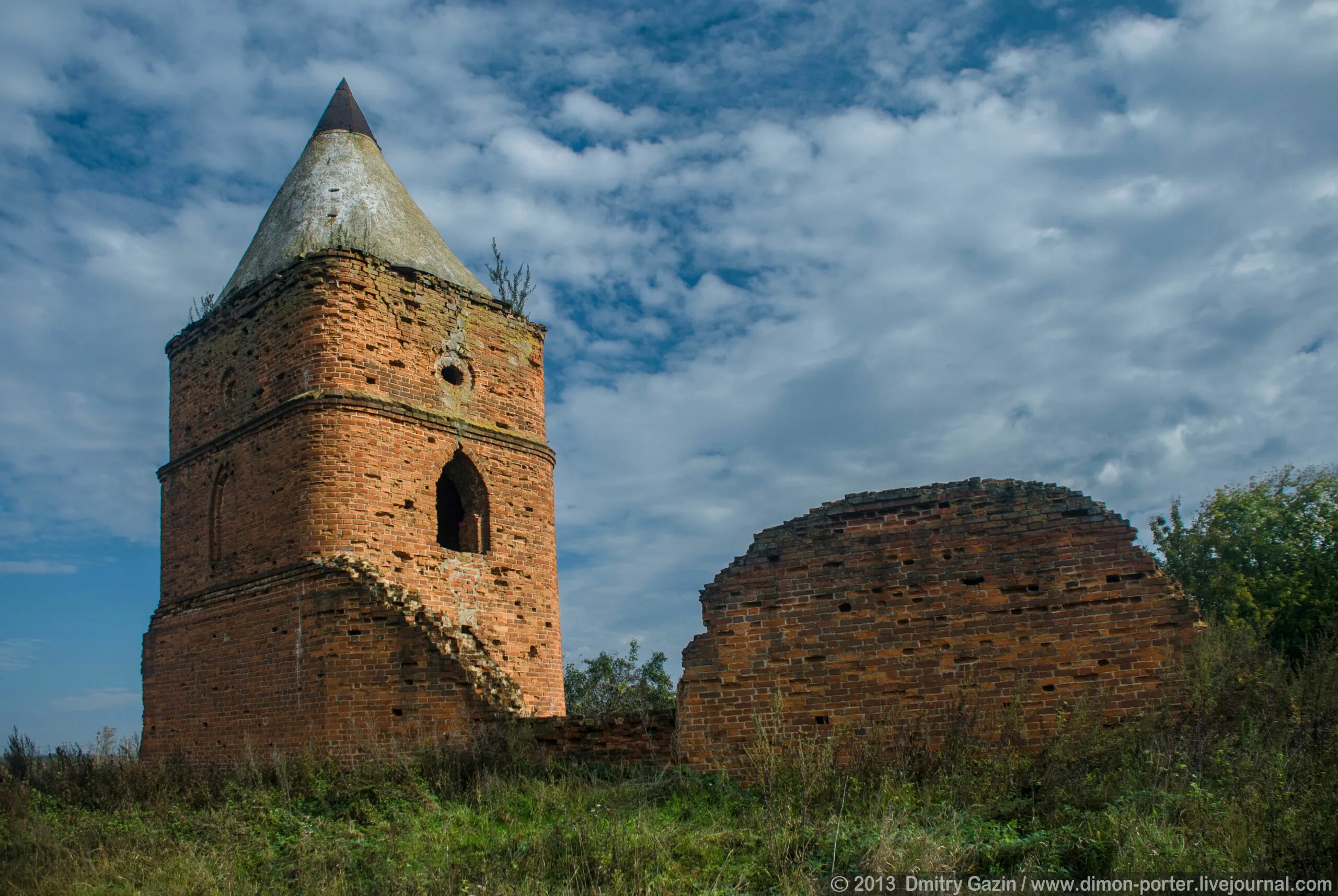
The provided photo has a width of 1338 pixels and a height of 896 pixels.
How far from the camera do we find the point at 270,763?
396 inches

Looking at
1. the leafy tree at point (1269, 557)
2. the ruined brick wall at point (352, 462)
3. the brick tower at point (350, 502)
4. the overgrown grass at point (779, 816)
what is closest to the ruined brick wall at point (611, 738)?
the overgrown grass at point (779, 816)

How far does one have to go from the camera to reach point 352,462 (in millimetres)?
11195

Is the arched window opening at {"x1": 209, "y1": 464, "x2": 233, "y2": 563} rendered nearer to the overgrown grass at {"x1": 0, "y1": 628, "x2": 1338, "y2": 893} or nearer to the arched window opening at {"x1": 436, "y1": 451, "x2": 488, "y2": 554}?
the arched window opening at {"x1": 436, "y1": 451, "x2": 488, "y2": 554}

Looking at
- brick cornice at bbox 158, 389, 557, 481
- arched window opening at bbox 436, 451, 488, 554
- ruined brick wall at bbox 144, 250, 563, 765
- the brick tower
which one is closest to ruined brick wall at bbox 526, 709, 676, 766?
the brick tower

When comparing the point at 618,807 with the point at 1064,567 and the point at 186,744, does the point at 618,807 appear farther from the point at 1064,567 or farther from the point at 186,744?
the point at 186,744

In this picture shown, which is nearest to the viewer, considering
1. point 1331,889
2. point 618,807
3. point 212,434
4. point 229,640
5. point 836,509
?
point 1331,889

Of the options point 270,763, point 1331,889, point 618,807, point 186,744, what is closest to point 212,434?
point 186,744

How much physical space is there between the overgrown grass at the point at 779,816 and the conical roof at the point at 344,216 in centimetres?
709

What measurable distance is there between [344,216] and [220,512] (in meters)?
4.48

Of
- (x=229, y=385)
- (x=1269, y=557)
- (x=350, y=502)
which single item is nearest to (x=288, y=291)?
(x=229, y=385)

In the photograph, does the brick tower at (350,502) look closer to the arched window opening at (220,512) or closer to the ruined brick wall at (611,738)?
the arched window opening at (220,512)

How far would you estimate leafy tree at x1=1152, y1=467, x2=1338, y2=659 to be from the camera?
19.0 metres

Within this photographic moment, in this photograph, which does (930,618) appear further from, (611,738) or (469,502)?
(469,502)

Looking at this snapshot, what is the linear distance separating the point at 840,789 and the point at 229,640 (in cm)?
814
